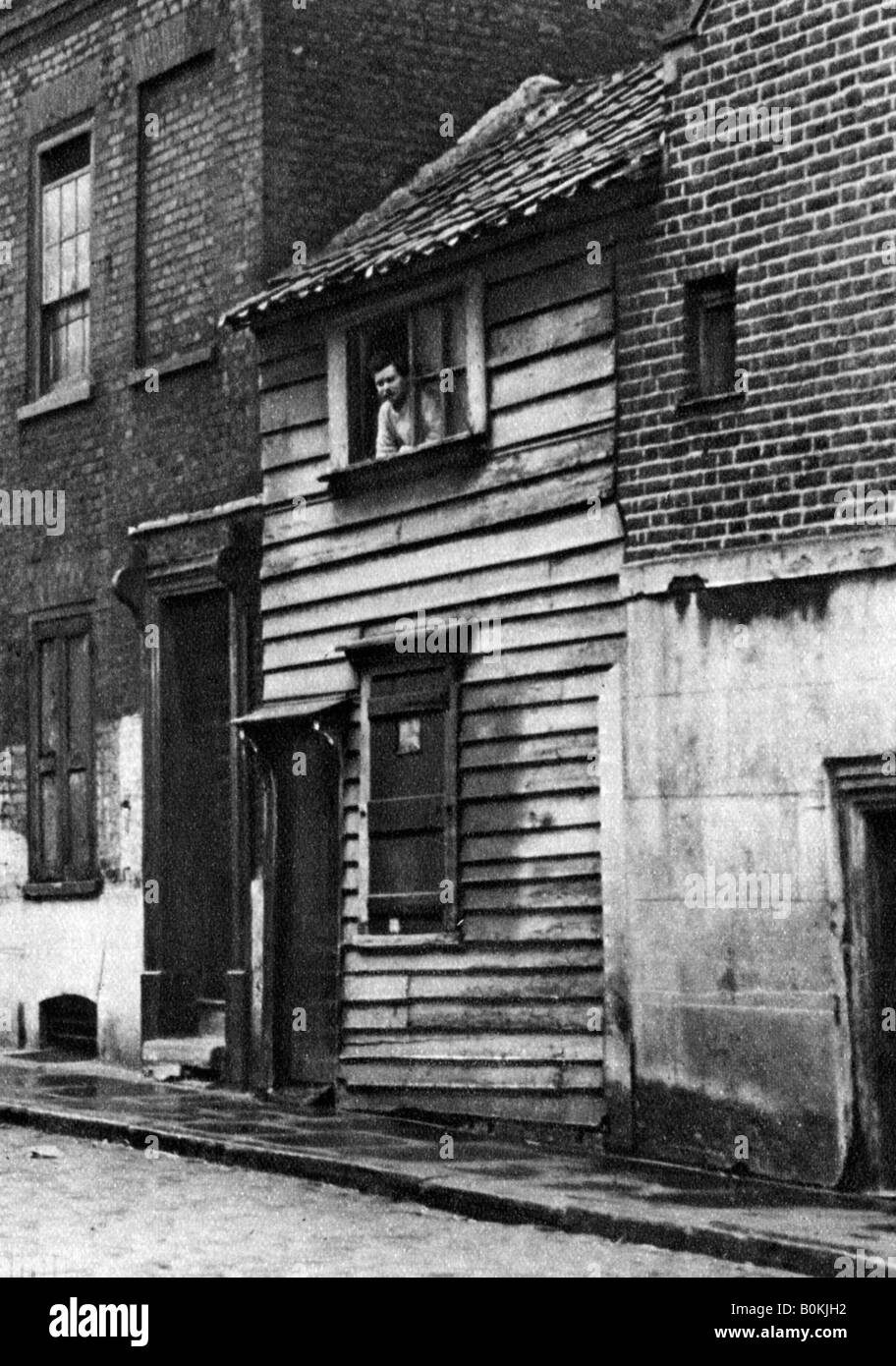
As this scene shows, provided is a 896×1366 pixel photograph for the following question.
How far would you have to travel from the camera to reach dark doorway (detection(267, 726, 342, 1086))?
1633 cm

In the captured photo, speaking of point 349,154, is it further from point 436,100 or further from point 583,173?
point 583,173

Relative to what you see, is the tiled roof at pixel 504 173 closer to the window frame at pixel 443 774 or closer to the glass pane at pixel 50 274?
the window frame at pixel 443 774

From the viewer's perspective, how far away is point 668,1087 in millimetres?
13273

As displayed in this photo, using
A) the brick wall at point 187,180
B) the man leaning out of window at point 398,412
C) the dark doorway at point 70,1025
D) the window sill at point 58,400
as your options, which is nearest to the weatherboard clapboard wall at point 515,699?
the man leaning out of window at point 398,412

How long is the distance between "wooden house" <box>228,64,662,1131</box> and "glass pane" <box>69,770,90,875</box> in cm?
313

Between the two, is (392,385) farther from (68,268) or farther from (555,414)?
(68,268)

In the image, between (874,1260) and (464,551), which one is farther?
(464,551)

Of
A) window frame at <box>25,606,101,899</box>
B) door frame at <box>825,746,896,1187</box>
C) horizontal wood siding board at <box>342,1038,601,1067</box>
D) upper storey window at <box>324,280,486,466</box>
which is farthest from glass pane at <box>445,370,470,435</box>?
window frame at <box>25,606,101,899</box>

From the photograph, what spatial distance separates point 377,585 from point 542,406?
6.33 feet

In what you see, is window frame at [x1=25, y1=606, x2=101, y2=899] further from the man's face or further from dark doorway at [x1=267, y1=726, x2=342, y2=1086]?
the man's face

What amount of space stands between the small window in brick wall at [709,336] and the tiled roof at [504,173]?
830 millimetres

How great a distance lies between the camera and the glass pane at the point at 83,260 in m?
19.8
